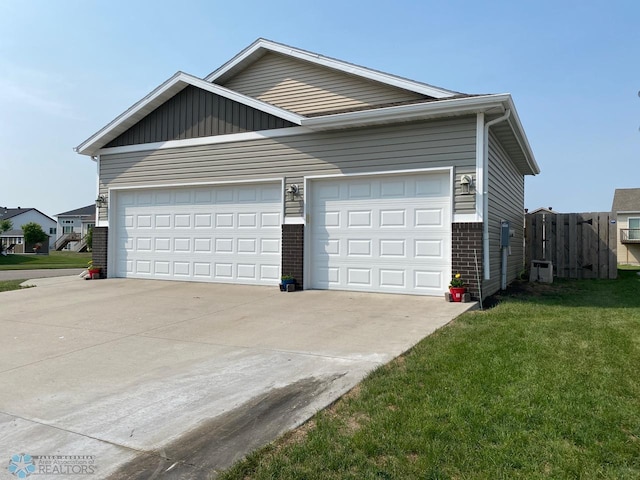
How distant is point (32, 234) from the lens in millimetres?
45531

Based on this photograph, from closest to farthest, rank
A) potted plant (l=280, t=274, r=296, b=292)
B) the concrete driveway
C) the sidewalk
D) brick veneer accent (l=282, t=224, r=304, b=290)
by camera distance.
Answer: the concrete driveway < potted plant (l=280, t=274, r=296, b=292) < brick veneer accent (l=282, t=224, r=304, b=290) < the sidewalk

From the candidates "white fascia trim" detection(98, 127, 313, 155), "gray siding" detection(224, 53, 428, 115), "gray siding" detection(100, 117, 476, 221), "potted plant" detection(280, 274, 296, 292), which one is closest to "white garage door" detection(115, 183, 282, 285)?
"gray siding" detection(100, 117, 476, 221)

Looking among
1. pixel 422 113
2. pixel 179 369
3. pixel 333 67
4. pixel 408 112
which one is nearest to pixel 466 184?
pixel 422 113

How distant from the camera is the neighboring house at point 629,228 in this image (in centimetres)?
2994

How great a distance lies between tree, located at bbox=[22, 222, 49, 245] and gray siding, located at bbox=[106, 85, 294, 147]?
41.3m

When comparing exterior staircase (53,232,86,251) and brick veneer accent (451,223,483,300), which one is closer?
brick veneer accent (451,223,483,300)

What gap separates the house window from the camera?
29.9 m

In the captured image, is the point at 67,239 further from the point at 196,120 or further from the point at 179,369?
the point at 179,369

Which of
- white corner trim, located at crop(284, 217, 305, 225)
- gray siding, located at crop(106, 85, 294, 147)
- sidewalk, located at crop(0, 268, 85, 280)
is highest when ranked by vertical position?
gray siding, located at crop(106, 85, 294, 147)

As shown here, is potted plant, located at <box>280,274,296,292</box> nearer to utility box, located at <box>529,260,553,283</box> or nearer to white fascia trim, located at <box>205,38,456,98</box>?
white fascia trim, located at <box>205,38,456,98</box>

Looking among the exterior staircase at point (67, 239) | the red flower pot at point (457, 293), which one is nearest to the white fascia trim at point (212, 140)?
the red flower pot at point (457, 293)

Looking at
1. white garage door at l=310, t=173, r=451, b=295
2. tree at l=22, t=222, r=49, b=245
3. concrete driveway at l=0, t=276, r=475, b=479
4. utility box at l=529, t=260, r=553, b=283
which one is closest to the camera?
concrete driveway at l=0, t=276, r=475, b=479

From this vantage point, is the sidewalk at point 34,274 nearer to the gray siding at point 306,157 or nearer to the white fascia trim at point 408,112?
the gray siding at point 306,157

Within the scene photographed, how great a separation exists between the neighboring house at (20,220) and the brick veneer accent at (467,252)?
2499 inches
